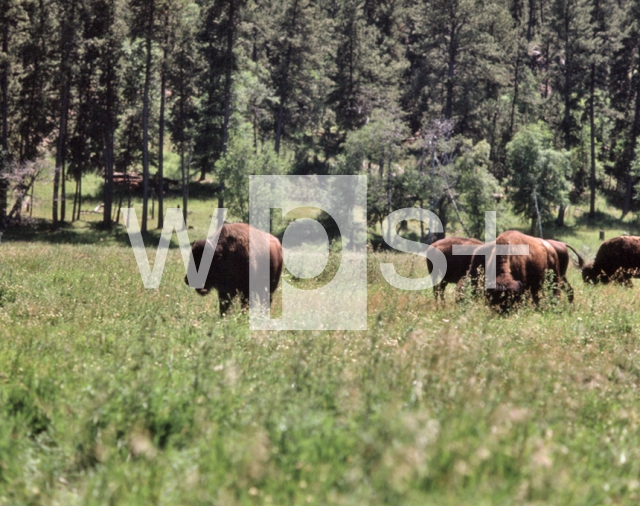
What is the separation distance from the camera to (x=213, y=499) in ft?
11.3

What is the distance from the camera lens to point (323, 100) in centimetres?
5169

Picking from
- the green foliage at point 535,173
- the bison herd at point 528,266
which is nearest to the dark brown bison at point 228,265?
the bison herd at point 528,266

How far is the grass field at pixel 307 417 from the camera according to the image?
351 cm

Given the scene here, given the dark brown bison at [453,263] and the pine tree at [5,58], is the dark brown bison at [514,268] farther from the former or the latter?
the pine tree at [5,58]

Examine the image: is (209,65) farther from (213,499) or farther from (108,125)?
(213,499)

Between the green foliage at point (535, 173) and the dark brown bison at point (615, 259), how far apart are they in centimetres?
3292

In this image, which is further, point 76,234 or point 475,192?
point 475,192

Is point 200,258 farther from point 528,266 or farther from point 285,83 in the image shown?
point 285,83

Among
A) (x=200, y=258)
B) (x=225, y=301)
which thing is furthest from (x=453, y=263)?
(x=200, y=258)

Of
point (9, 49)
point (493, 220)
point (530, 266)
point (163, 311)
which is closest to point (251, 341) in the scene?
point (163, 311)

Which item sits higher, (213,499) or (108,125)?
(108,125)

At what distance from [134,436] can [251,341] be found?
2.79 m

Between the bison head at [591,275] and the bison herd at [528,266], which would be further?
the bison head at [591,275]

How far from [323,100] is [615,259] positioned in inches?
1564
